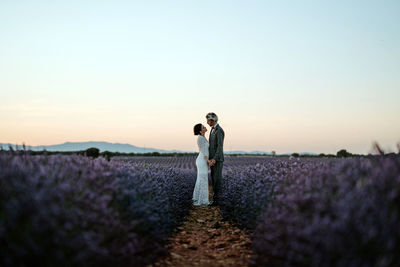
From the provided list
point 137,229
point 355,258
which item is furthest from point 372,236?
point 137,229

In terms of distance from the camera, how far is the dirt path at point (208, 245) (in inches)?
167

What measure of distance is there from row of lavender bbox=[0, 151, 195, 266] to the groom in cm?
457

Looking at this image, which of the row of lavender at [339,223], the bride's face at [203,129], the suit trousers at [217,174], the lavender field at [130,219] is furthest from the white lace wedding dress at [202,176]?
the row of lavender at [339,223]

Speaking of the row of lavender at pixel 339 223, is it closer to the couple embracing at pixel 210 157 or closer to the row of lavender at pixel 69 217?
the row of lavender at pixel 69 217

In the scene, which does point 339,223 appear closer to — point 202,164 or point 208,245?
point 208,245

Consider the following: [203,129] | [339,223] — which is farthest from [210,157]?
[339,223]

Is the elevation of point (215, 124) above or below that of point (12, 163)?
above

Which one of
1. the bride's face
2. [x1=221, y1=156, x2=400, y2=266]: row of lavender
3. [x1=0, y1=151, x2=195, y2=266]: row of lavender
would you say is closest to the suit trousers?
the bride's face

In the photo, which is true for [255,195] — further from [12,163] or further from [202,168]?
[202,168]

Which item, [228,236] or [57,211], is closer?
[57,211]

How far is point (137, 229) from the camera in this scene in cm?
392

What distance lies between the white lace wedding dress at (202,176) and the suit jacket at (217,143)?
0.77 ft

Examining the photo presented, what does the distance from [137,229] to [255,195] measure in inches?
74.8

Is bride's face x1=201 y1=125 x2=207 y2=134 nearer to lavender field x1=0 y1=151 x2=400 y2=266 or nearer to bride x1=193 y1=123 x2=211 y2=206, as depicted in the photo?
bride x1=193 y1=123 x2=211 y2=206
